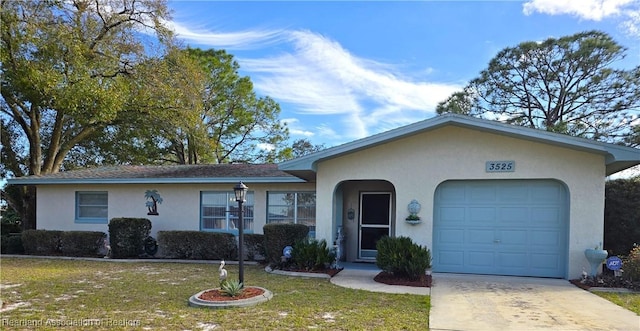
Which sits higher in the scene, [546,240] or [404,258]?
[546,240]

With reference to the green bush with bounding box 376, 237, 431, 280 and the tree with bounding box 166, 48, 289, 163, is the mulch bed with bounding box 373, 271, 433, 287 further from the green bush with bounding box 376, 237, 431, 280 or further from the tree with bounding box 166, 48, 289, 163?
the tree with bounding box 166, 48, 289, 163

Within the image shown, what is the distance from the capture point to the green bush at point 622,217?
11258mm

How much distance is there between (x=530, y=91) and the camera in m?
20.8

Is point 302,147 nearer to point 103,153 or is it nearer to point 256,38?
point 103,153

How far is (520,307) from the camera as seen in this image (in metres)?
6.39

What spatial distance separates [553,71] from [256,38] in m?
15.2

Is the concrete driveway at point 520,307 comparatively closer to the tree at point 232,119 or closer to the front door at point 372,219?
the front door at point 372,219

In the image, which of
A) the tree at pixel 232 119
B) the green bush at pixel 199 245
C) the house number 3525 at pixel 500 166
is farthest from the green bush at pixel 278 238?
the tree at pixel 232 119

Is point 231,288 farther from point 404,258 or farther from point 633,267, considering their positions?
point 633,267

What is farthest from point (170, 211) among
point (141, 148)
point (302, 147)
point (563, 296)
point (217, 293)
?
point (302, 147)

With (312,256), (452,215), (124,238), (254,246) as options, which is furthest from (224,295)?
(124,238)

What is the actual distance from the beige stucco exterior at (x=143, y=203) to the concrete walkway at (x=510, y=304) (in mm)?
4461

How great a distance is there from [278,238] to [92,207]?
8.05 meters

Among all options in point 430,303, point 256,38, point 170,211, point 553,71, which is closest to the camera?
point 430,303
